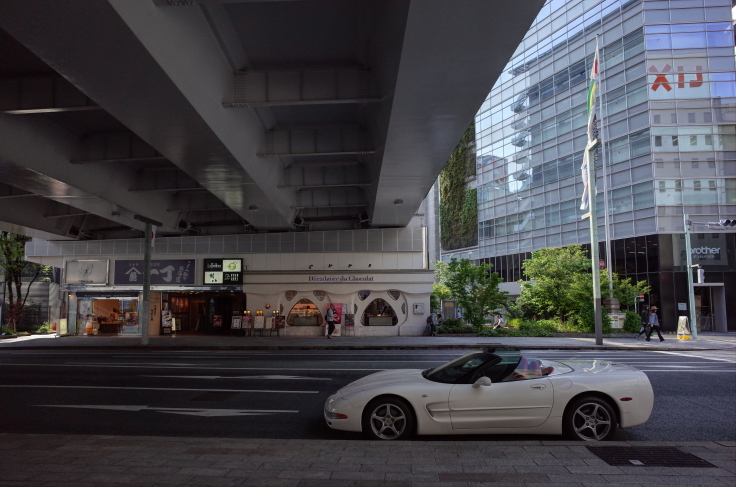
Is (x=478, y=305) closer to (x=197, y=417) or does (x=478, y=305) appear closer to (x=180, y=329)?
(x=180, y=329)

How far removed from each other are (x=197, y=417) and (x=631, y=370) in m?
6.91

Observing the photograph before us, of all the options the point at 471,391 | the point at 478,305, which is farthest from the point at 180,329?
the point at 471,391

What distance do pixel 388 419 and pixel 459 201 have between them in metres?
60.5

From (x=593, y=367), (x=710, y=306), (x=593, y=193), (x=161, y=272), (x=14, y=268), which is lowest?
(x=710, y=306)

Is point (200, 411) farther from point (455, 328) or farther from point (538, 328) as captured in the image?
point (538, 328)

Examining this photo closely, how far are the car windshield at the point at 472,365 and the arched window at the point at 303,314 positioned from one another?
25.9 m

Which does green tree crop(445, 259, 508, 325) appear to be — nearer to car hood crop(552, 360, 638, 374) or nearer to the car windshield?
car hood crop(552, 360, 638, 374)

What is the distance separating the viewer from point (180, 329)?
3888cm

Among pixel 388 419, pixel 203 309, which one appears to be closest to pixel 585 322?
pixel 203 309

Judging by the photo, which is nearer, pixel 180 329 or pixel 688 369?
pixel 688 369

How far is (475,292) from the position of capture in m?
32.6

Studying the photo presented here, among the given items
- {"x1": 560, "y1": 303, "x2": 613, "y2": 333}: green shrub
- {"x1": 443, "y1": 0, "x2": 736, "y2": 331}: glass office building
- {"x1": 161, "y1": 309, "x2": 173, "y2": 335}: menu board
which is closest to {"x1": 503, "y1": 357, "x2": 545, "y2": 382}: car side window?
{"x1": 560, "y1": 303, "x2": 613, "y2": 333}: green shrub

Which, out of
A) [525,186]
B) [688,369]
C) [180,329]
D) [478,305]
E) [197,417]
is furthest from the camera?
[525,186]

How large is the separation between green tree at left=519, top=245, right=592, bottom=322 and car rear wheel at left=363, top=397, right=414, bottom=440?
26.8 metres
